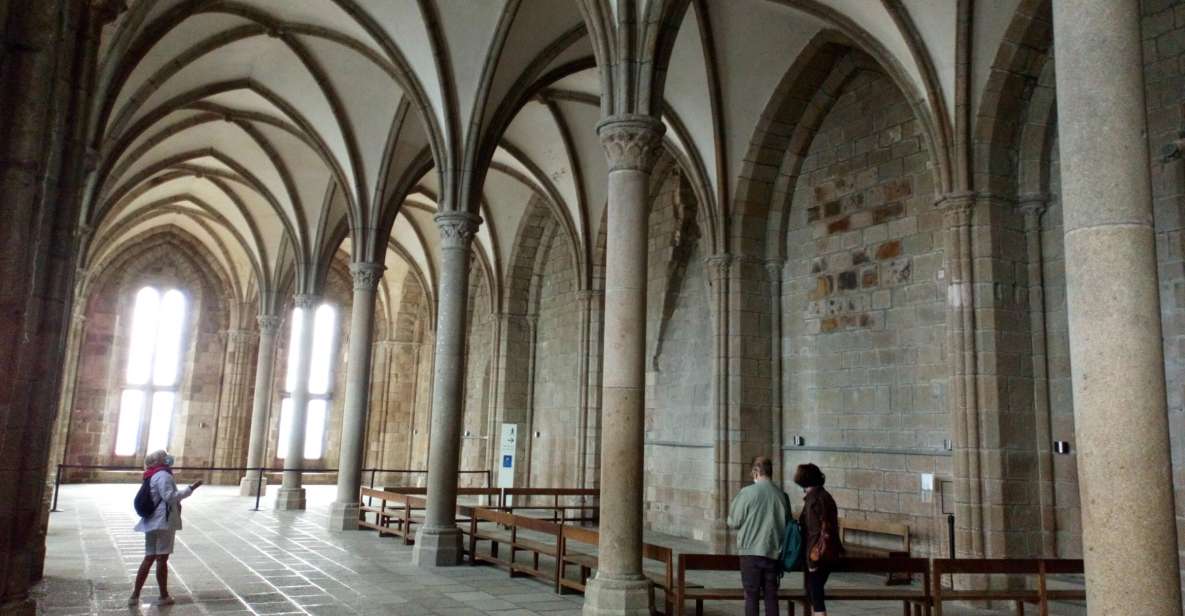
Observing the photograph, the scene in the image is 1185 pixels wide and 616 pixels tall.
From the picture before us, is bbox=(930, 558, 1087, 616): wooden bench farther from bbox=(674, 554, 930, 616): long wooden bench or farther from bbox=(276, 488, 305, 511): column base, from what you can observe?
bbox=(276, 488, 305, 511): column base

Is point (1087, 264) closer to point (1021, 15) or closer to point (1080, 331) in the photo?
point (1080, 331)

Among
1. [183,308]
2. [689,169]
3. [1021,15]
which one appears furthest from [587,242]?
[183,308]

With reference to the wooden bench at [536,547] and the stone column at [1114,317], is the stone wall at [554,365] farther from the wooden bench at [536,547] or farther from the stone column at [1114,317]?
the stone column at [1114,317]

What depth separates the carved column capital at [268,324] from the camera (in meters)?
21.3

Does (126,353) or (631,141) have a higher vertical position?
(631,141)

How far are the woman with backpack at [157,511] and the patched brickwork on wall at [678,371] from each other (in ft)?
28.4

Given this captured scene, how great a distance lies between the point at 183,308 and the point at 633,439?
2328 centimetres

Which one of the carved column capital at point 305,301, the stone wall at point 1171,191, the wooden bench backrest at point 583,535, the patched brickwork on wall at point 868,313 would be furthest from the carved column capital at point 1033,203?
the carved column capital at point 305,301

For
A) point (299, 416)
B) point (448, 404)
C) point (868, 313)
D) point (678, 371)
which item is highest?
point (868, 313)

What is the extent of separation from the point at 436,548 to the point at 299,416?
8.22 m

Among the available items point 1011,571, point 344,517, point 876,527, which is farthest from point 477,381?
point 1011,571

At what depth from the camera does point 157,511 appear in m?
6.99

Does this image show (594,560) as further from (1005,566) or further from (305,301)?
(305,301)

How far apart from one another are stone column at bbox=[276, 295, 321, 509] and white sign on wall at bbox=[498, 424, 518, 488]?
4.05m
